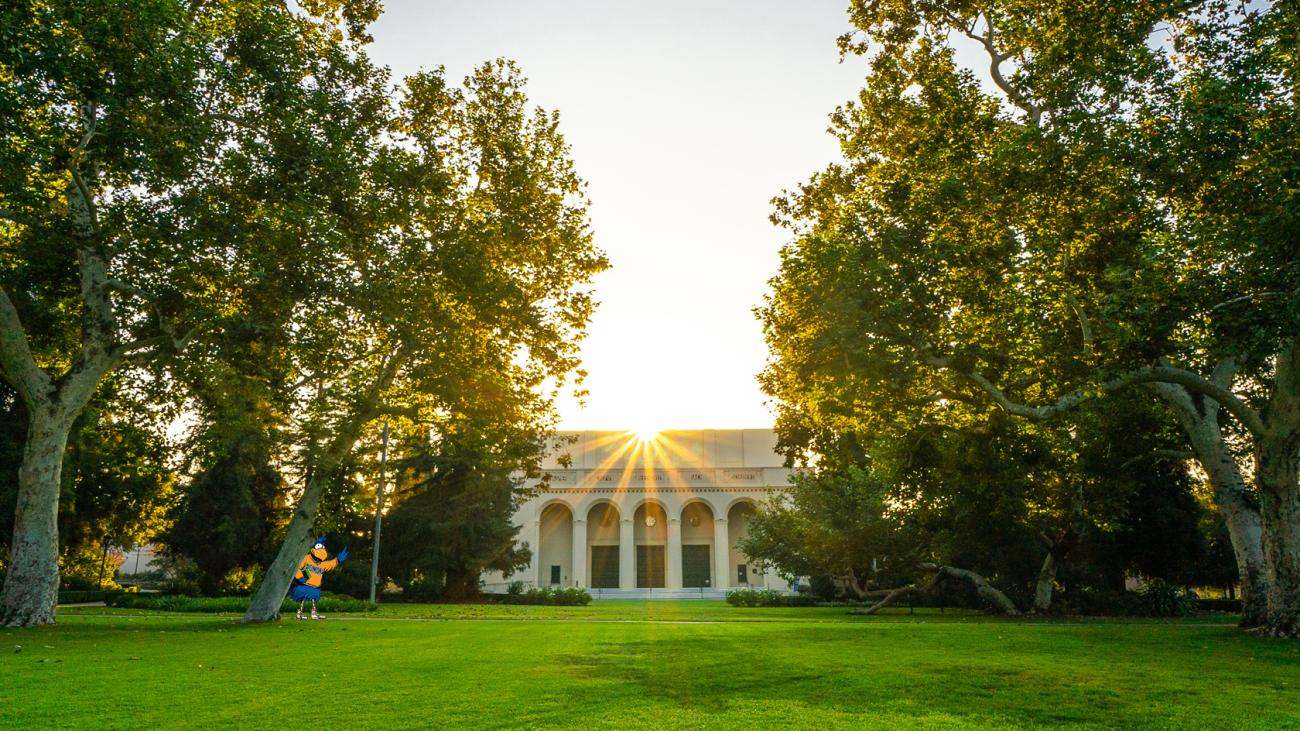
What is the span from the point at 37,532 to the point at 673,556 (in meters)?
43.0

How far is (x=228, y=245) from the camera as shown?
15.7 metres

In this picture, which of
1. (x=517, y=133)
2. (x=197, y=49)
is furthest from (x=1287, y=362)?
(x=197, y=49)

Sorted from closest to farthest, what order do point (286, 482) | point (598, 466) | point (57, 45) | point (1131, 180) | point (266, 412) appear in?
point (57, 45), point (1131, 180), point (266, 412), point (286, 482), point (598, 466)

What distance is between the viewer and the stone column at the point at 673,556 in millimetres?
54219

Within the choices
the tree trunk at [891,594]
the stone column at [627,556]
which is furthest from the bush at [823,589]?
the stone column at [627,556]

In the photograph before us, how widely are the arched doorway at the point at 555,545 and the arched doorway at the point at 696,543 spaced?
28.4ft

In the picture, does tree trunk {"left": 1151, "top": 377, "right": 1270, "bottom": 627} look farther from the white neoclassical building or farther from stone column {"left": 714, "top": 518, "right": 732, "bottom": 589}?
stone column {"left": 714, "top": 518, "right": 732, "bottom": 589}

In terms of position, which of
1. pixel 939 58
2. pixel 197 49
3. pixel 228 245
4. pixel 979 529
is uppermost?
pixel 939 58

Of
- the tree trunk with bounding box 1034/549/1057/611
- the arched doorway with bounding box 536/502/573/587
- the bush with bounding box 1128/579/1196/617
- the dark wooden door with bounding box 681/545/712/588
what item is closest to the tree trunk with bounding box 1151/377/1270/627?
the tree trunk with bounding box 1034/549/1057/611

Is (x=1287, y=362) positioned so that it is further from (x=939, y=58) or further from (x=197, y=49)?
(x=197, y=49)

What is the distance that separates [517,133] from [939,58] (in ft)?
35.3

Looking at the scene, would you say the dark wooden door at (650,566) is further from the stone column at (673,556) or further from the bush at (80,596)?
the bush at (80,596)

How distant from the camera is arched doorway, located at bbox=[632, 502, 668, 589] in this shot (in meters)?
57.2

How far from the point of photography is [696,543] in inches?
2307
